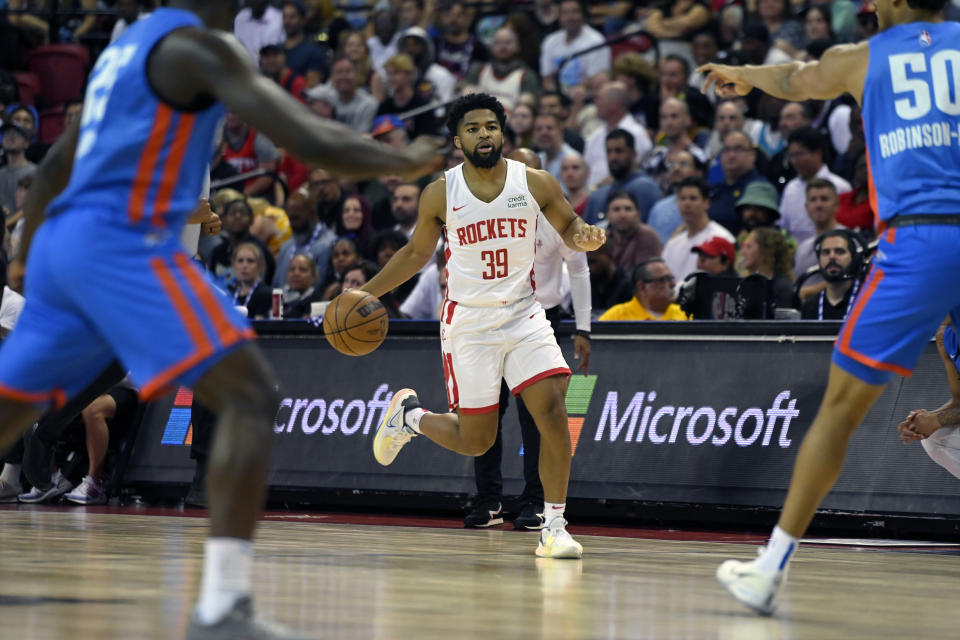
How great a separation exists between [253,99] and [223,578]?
131 cm

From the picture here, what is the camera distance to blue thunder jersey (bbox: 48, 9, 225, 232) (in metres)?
4.09

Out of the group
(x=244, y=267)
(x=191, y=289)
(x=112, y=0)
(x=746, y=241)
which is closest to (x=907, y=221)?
(x=191, y=289)

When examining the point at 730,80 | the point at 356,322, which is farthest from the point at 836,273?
the point at 730,80

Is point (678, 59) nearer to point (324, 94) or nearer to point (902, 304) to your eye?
point (324, 94)

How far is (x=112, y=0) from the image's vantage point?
19.5 meters

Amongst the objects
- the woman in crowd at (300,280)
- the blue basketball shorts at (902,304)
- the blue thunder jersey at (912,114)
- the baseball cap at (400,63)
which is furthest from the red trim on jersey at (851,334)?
the baseball cap at (400,63)

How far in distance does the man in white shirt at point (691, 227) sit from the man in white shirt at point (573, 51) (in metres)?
4.36

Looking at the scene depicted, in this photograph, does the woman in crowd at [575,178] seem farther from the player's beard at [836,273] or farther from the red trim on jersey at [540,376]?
the red trim on jersey at [540,376]

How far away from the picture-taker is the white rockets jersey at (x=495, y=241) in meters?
7.83

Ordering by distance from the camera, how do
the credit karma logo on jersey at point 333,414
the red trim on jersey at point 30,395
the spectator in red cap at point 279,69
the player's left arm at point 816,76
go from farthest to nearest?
the spectator in red cap at point 279,69
the credit karma logo on jersey at point 333,414
the player's left arm at point 816,76
the red trim on jersey at point 30,395

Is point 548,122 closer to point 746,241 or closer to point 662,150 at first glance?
point 662,150

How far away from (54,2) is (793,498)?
1550 cm

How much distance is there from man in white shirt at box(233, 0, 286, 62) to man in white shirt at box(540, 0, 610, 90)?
371 cm

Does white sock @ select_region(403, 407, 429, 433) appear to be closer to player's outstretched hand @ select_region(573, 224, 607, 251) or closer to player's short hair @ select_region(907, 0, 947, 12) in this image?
player's outstretched hand @ select_region(573, 224, 607, 251)
